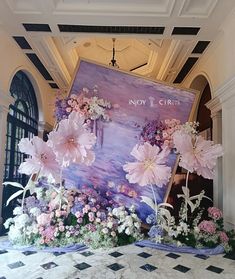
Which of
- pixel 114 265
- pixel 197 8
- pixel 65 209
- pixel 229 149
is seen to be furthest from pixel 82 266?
pixel 197 8

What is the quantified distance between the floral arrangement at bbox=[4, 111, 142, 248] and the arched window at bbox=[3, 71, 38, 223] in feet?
6.95

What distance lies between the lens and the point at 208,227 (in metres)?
4.18

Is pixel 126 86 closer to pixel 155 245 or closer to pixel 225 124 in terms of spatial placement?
pixel 225 124

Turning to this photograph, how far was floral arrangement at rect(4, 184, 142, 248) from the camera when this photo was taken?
13.6 feet

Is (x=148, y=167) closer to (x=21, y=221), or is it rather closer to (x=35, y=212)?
(x=35, y=212)

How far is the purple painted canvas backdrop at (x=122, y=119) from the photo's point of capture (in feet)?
15.8

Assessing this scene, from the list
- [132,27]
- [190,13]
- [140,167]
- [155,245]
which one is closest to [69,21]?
[132,27]

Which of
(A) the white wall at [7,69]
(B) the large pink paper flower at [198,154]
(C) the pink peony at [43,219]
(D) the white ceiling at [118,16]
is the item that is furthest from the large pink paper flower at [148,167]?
(A) the white wall at [7,69]

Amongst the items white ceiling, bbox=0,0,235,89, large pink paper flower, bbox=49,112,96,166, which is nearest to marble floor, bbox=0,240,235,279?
large pink paper flower, bbox=49,112,96,166

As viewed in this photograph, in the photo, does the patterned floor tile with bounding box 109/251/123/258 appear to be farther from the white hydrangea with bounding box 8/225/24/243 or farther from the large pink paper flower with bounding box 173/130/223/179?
the large pink paper flower with bounding box 173/130/223/179

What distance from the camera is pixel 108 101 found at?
5.03 metres

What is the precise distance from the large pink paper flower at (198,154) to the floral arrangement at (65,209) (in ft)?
4.13

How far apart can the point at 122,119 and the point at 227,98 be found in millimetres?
1921

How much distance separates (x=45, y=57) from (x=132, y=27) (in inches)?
98.2
